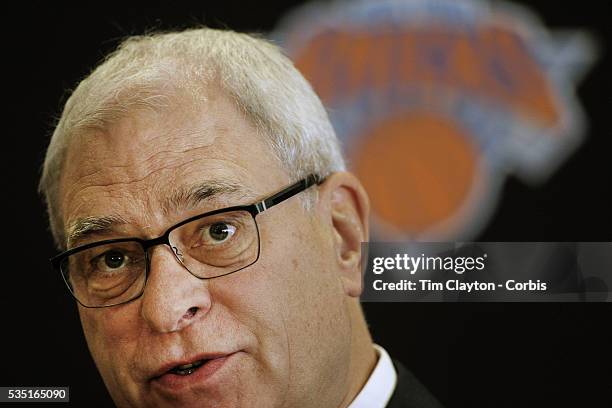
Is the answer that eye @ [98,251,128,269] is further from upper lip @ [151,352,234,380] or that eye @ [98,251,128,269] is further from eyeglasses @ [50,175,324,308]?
upper lip @ [151,352,234,380]

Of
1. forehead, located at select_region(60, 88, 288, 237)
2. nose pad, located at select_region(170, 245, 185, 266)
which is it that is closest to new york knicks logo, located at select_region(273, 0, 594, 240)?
forehead, located at select_region(60, 88, 288, 237)

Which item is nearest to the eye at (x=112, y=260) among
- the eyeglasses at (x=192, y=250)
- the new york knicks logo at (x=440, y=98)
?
the eyeglasses at (x=192, y=250)

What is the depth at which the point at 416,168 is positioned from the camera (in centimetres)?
223

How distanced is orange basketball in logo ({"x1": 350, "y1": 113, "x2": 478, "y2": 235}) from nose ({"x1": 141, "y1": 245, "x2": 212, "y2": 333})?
0.81m

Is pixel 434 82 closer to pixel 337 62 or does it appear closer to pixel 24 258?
pixel 337 62

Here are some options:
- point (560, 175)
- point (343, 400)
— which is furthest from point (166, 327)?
point (560, 175)

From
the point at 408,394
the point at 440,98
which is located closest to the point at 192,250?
the point at 408,394

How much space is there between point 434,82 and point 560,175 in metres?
0.41

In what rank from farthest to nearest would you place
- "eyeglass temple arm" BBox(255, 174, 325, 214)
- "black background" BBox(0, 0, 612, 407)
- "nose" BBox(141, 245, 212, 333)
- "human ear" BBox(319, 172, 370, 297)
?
"black background" BBox(0, 0, 612, 407)
"human ear" BBox(319, 172, 370, 297)
"eyeglass temple arm" BBox(255, 174, 325, 214)
"nose" BBox(141, 245, 212, 333)

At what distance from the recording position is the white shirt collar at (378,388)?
1.82 m

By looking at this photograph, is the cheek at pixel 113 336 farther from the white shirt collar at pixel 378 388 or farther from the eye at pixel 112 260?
the white shirt collar at pixel 378 388

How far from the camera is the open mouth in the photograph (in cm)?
154

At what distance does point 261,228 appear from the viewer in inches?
63.4

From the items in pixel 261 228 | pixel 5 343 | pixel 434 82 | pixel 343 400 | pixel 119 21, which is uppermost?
pixel 119 21
